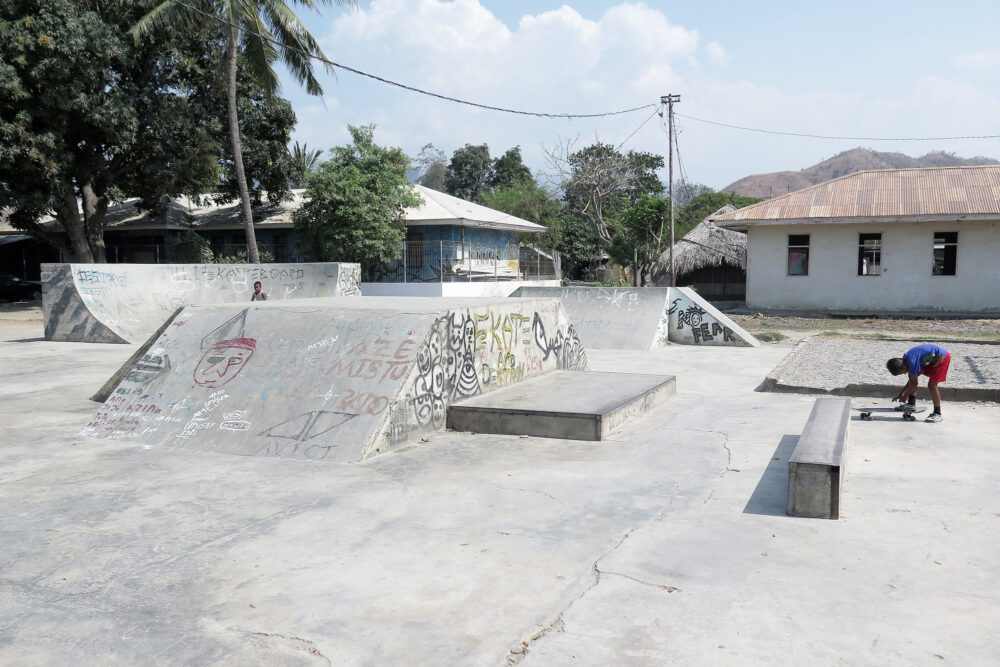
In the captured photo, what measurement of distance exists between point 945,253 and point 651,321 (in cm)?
1257

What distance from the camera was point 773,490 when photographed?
560 centimetres

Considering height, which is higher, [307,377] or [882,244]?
[882,244]

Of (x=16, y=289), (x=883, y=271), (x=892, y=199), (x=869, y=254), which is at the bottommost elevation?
(x=16, y=289)

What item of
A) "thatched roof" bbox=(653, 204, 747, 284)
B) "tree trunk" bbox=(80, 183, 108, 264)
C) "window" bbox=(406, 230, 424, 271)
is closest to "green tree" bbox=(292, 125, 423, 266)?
"window" bbox=(406, 230, 424, 271)

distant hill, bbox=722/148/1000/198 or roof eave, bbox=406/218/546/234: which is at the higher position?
distant hill, bbox=722/148/1000/198

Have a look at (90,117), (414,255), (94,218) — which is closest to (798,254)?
(414,255)

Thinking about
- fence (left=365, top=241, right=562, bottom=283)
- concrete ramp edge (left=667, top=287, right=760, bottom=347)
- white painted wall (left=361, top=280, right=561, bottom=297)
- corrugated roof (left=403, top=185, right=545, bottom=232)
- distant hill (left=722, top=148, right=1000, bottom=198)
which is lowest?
concrete ramp edge (left=667, top=287, right=760, bottom=347)

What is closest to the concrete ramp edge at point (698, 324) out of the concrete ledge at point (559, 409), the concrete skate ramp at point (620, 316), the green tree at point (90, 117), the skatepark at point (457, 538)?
the concrete skate ramp at point (620, 316)

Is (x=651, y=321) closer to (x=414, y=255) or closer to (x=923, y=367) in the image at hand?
(x=923, y=367)

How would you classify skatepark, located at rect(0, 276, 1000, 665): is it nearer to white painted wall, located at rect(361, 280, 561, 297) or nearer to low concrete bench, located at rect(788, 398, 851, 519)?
low concrete bench, located at rect(788, 398, 851, 519)

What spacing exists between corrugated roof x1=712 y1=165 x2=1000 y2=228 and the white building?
29mm

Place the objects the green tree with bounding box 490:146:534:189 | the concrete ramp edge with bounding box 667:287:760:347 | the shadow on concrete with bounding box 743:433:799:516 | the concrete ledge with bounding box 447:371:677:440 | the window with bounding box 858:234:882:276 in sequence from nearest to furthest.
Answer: the shadow on concrete with bounding box 743:433:799:516 < the concrete ledge with bounding box 447:371:677:440 < the concrete ramp edge with bounding box 667:287:760:347 < the window with bounding box 858:234:882:276 < the green tree with bounding box 490:146:534:189

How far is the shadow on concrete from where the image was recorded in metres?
5.14

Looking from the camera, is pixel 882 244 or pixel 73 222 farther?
pixel 73 222
